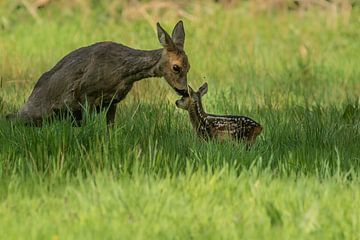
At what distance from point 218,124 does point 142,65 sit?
0.73 meters

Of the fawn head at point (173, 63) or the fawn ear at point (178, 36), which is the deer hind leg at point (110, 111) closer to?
the fawn head at point (173, 63)

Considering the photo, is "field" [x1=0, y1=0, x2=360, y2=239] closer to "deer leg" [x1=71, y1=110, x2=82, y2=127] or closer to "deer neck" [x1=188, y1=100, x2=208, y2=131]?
"deer neck" [x1=188, y1=100, x2=208, y2=131]

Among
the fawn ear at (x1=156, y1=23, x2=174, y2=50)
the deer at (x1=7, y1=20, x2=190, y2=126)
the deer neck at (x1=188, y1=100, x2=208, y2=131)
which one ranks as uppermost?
the fawn ear at (x1=156, y1=23, x2=174, y2=50)

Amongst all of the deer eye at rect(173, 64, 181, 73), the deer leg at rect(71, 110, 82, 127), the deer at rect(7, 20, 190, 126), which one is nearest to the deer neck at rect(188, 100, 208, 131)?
the deer at rect(7, 20, 190, 126)

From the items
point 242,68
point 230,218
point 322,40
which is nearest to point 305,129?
point 230,218

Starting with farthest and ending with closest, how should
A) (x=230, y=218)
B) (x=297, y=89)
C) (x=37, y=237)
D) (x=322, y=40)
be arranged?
(x=322, y=40)
(x=297, y=89)
(x=230, y=218)
(x=37, y=237)

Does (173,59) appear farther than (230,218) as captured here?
Yes

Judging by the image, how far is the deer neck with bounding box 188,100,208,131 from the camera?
24.4 feet

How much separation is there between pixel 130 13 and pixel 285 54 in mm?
4017

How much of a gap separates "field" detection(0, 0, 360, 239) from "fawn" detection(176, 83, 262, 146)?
16 centimetres

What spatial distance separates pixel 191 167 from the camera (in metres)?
5.85

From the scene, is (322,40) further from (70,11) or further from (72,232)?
(72,232)

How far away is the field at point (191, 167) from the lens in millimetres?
4867

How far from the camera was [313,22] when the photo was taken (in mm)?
15531
